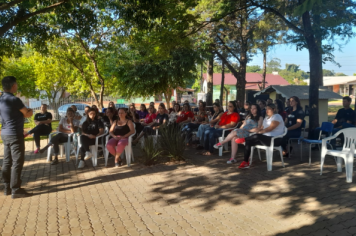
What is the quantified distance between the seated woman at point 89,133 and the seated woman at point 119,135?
37 cm

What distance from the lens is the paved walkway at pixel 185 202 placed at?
4266 mm

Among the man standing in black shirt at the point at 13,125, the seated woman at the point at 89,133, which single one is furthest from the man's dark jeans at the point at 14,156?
the seated woman at the point at 89,133

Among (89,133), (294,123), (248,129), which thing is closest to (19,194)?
(89,133)

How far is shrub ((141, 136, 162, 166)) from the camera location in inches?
309

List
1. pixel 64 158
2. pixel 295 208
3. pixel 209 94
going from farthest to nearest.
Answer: pixel 209 94
pixel 64 158
pixel 295 208

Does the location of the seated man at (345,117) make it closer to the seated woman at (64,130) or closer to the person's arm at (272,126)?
the person's arm at (272,126)

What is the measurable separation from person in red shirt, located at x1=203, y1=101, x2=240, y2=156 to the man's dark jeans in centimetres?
480

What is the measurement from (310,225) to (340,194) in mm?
1431

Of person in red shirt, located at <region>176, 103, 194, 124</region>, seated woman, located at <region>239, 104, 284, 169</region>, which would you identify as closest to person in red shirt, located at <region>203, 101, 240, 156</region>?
seated woman, located at <region>239, 104, 284, 169</region>

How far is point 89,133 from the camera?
8.17 meters

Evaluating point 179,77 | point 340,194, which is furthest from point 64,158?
point 179,77

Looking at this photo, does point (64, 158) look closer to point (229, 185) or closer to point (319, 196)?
point (229, 185)

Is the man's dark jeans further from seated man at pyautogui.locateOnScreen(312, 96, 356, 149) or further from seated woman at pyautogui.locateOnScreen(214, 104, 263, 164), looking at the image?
seated man at pyautogui.locateOnScreen(312, 96, 356, 149)

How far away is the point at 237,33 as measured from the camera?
64.5 feet
